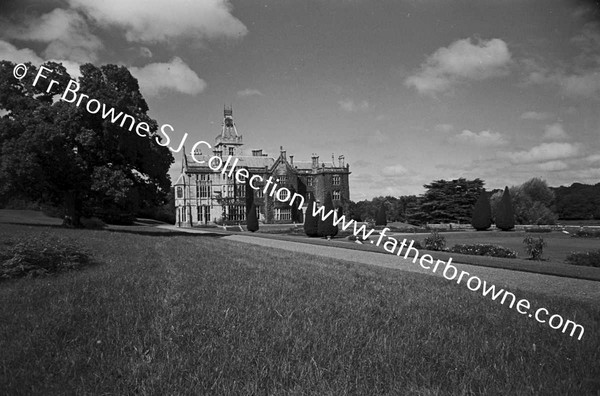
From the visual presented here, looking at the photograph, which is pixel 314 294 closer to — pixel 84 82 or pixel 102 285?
pixel 102 285

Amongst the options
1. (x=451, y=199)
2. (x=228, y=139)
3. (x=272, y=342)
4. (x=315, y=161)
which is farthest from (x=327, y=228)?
(x=228, y=139)

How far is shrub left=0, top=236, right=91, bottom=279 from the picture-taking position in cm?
643

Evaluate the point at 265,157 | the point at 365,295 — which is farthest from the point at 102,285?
the point at 265,157

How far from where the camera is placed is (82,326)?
13.0 feet

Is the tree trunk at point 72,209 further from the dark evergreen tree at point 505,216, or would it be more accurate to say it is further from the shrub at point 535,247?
the dark evergreen tree at point 505,216

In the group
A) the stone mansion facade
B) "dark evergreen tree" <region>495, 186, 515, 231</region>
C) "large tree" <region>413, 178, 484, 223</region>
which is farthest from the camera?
the stone mansion facade

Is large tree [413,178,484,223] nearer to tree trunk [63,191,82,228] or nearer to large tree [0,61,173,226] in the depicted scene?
large tree [0,61,173,226]

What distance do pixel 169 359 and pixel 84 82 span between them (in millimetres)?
23199

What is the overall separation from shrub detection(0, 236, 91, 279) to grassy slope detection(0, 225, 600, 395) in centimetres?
49

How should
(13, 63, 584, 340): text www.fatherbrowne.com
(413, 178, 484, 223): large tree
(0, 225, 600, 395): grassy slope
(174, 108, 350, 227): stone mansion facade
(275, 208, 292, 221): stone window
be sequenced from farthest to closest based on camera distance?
(275, 208, 292, 221): stone window < (174, 108, 350, 227): stone mansion facade < (413, 178, 484, 223): large tree < (13, 63, 584, 340): text www.fatherbrowne.com < (0, 225, 600, 395): grassy slope

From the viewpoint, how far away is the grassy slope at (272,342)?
114 inches

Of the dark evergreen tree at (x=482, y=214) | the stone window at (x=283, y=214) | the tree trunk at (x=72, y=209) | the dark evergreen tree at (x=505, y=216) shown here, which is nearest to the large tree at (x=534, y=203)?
the dark evergreen tree at (x=482, y=214)

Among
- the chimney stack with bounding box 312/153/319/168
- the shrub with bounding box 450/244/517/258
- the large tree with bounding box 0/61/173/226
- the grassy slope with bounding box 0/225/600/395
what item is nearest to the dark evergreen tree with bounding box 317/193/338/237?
the large tree with bounding box 0/61/173/226

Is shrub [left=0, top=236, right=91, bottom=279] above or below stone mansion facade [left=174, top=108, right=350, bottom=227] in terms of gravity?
below
